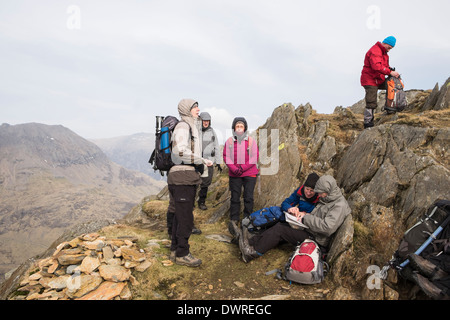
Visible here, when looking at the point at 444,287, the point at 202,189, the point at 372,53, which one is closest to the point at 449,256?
the point at 444,287

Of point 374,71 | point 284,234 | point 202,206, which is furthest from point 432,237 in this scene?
point 202,206

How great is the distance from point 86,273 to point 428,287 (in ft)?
25.1

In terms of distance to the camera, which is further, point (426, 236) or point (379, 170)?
point (379, 170)

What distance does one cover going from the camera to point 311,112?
18.4 m

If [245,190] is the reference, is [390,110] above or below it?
above

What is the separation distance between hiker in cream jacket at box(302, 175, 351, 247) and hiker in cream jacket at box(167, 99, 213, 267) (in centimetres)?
332

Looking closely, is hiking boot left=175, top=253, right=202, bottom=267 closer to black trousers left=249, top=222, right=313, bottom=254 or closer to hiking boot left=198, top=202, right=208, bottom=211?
black trousers left=249, top=222, right=313, bottom=254

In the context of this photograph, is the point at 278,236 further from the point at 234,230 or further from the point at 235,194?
the point at 235,194

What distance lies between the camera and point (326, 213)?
761cm

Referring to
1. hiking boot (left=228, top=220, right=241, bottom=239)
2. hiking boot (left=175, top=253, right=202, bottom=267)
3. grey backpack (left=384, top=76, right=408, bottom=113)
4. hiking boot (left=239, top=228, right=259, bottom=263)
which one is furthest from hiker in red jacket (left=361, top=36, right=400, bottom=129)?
hiking boot (left=175, top=253, right=202, bottom=267)

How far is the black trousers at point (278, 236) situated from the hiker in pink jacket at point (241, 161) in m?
1.87

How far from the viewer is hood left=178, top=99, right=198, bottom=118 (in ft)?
24.4

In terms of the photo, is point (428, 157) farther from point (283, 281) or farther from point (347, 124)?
point (347, 124)

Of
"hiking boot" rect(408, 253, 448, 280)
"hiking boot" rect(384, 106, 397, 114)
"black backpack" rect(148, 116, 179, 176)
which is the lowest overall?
"hiking boot" rect(408, 253, 448, 280)
